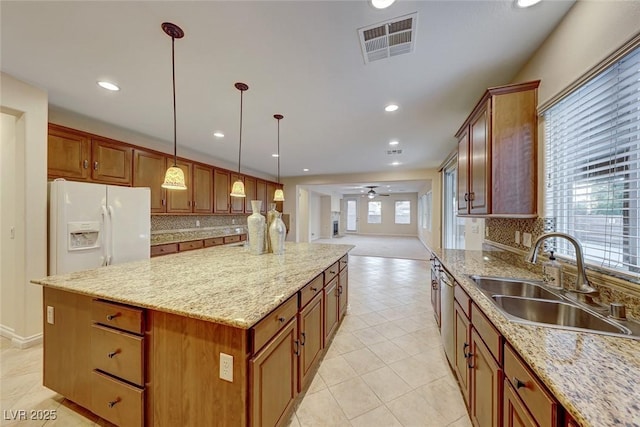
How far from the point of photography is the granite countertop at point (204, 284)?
3.54ft

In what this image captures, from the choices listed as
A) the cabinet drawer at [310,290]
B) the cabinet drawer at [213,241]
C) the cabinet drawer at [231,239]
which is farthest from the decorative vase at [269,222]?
the cabinet drawer at [231,239]

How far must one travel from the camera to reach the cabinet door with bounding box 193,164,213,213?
4.43 meters

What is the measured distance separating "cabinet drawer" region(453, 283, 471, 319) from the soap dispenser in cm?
50

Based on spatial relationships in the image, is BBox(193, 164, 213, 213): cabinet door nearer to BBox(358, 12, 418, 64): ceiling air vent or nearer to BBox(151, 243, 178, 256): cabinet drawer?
BBox(151, 243, 178, 256): cabinet drawer

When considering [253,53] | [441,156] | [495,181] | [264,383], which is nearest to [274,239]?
[264,383]

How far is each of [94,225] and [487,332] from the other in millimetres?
3565

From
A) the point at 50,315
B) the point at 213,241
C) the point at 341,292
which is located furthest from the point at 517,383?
the point at 213,241

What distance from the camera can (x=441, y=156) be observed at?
491 cm

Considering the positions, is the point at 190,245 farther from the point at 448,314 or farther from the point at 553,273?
the point at 553,273

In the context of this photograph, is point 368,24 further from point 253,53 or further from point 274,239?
point 274,239

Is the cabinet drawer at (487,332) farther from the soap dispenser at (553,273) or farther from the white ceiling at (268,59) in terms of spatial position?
the white ceiling at (268,59)

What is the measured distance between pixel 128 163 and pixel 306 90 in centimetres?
285

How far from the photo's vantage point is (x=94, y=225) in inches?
98.1

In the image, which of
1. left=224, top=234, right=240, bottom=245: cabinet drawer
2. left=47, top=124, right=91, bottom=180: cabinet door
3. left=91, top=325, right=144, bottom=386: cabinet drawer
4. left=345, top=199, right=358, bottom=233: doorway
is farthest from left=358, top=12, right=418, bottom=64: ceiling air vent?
left=345, top=199, right=358, bottom=233: doorway
